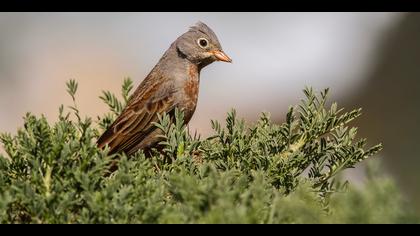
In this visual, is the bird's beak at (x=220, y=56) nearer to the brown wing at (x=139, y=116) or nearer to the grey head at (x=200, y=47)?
the grey head at (x=200, y=47)

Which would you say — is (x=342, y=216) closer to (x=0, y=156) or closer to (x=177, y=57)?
(x=0, y=156)

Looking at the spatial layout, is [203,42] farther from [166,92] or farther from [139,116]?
[139,116]

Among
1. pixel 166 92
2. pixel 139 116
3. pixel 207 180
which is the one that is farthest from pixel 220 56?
pixel 207 180

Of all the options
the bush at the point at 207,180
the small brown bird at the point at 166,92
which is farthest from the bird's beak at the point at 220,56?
the bush at the point at 207,180

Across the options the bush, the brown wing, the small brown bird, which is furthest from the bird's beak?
the bush

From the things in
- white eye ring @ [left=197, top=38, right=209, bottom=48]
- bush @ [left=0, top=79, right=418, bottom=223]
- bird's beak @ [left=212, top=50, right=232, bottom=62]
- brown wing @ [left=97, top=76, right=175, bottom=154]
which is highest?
white eye ring @ [left=197, top=38, right=209, bottom=48]

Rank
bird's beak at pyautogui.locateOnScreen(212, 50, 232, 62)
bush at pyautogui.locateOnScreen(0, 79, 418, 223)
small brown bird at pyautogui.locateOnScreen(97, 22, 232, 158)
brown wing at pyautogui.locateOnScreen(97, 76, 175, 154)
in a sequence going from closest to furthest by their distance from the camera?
bush at pyautogui.locateOnScreen(0, 79, 418, 223) → brown wing at pyautogui.locateOnScreen(97, 76, 175, 154) → small brown bird at pyautogui.locateOnScreen(97, 22, 232, 158) → bird's beak at pyautogui.locateOnScreen(212, 50, 232, 62)

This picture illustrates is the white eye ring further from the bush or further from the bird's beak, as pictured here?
the bush

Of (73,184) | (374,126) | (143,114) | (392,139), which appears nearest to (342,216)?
(73,184)
